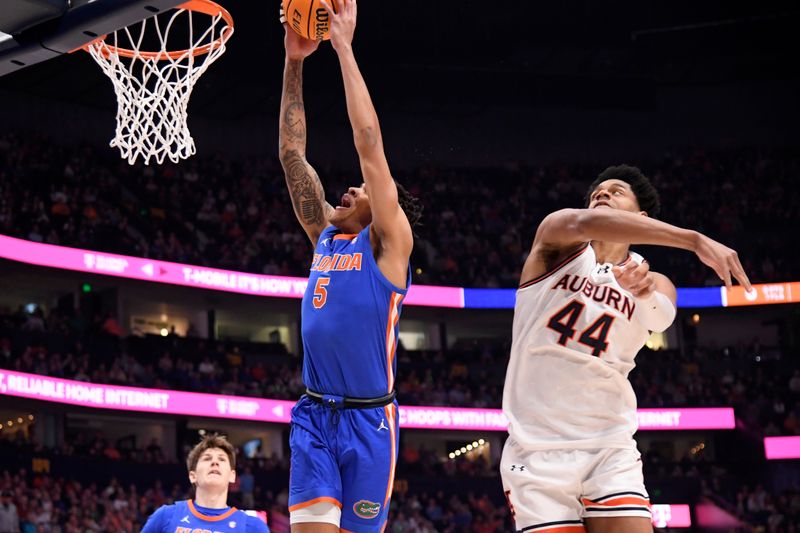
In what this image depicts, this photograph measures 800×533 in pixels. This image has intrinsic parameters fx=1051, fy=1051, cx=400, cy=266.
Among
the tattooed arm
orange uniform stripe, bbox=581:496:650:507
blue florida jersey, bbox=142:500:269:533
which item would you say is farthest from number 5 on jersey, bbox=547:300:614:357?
blue florida jersey, bbox=142:500:269:533

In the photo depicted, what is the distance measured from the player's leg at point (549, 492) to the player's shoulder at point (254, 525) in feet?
6.92

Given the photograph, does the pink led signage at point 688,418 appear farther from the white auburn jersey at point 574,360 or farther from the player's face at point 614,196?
the white auburn jersey at point 574,360

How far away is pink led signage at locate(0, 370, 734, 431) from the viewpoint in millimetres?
18344

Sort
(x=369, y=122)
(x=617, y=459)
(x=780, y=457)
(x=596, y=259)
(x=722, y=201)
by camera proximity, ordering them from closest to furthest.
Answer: (x=617, y=459) < (x=596, y=259) < (x=369, y=122) < (x=780, y=457) < (x=722, y=201)

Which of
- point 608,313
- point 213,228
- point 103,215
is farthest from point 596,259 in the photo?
point 213,228

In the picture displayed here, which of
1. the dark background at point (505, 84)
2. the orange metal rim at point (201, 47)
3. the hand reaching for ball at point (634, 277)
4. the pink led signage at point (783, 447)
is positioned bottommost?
the pink led signage at point (783, 447)

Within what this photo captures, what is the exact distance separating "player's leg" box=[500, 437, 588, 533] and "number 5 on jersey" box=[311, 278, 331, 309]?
4.09 ft

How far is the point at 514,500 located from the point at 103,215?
19.5 metres

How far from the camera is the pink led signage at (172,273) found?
19.9m

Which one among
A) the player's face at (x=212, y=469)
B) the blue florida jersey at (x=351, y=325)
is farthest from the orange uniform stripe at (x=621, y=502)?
the player's face at (x=212, y=469)

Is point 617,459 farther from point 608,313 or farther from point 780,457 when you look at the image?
point 780,457

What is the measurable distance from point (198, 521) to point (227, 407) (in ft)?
51.1

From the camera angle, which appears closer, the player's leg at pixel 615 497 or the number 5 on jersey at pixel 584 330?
the player's leg at pixel 615 497

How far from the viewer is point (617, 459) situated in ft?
12.4
